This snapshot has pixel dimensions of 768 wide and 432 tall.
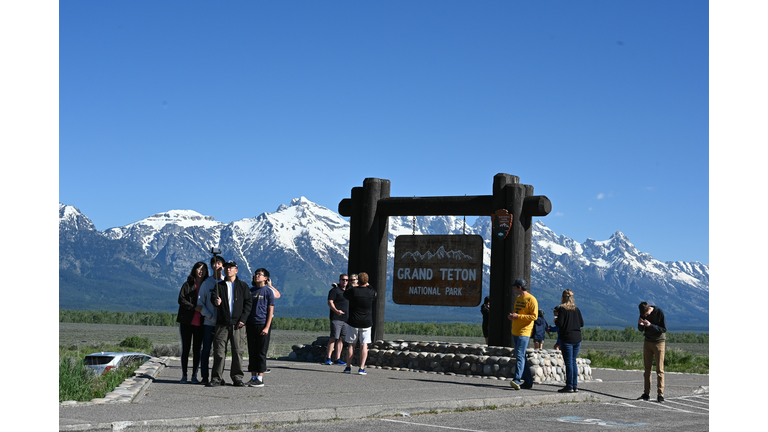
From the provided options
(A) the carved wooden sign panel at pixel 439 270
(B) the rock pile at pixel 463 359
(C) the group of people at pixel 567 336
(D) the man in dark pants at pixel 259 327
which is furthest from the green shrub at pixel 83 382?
(A) the carved wooden sign panel at pixel 439 270

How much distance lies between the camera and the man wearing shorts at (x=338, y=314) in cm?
1644

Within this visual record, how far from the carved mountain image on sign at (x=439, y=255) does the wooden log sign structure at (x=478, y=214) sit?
2.19 feet

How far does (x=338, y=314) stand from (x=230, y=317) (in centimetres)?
463

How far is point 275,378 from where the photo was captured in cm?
A: 1384

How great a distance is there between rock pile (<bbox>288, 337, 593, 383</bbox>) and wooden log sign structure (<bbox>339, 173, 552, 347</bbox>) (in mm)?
645

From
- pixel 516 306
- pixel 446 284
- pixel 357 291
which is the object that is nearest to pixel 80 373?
pixel 357 291

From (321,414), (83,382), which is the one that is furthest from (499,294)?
(83,382)

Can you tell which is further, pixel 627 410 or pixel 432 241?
pixel 432 241

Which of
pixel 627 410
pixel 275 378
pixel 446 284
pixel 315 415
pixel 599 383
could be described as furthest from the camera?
pixel 446 284

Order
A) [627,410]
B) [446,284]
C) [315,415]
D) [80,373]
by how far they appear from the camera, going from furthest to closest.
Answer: [446,284] → [80,373] → [627,410] → [315,415]

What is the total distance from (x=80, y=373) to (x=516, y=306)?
6448 mm

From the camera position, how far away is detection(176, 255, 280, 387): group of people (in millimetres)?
12141

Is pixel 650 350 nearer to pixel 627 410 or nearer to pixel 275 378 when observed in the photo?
pixel 627 410

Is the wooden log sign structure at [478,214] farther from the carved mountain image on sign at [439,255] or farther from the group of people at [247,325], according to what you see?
the group of people at [247,325]
